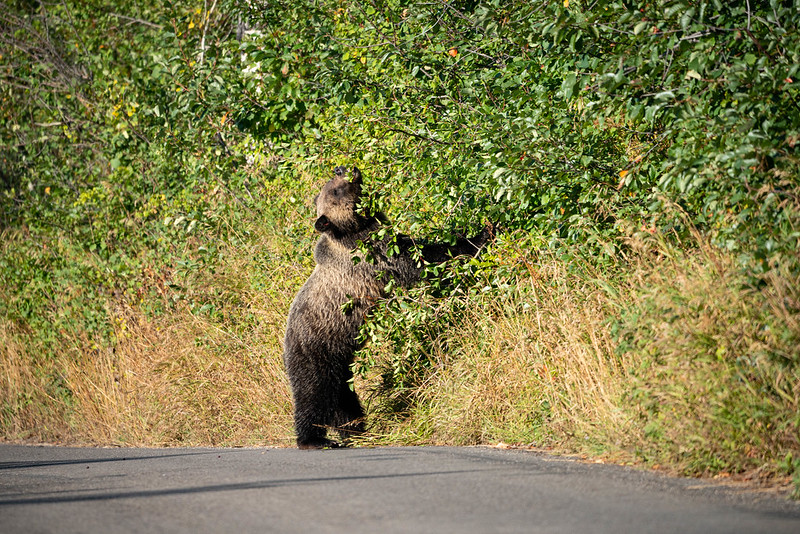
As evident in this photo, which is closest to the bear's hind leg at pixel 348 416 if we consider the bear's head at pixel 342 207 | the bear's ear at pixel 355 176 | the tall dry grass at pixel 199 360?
the tall dry grass at pixel 199 360

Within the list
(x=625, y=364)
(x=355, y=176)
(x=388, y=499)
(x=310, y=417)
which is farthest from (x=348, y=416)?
(x=388, y=499)

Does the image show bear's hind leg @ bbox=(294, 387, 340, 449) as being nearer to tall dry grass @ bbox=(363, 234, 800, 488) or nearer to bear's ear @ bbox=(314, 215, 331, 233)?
tall dry grass @ bbox=(363, 234, 800, 488)

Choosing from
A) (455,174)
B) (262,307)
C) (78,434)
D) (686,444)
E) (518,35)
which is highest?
(518,35)

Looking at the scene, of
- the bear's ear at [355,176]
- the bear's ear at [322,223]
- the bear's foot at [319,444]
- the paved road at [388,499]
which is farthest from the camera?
the bear's ear at [355,176]

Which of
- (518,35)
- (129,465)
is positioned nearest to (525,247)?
(518,35)

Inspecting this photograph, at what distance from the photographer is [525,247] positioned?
29.8ft

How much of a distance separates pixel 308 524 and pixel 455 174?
190 inches

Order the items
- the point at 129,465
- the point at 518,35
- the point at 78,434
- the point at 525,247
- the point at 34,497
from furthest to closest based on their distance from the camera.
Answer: the point at 78,434 → the point at 525,247 → the point at 129,465 → the point at 518,35 → the point at 34,497

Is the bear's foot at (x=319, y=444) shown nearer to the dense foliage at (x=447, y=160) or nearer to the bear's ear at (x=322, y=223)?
the dense foliage at (x=447, y=160)

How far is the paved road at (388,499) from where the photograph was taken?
479 centimetres

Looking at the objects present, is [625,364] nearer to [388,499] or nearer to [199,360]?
[388,499]

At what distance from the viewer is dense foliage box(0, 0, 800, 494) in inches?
247

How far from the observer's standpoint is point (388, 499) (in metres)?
5.52

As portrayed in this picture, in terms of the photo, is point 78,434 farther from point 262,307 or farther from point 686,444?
point 686,444
